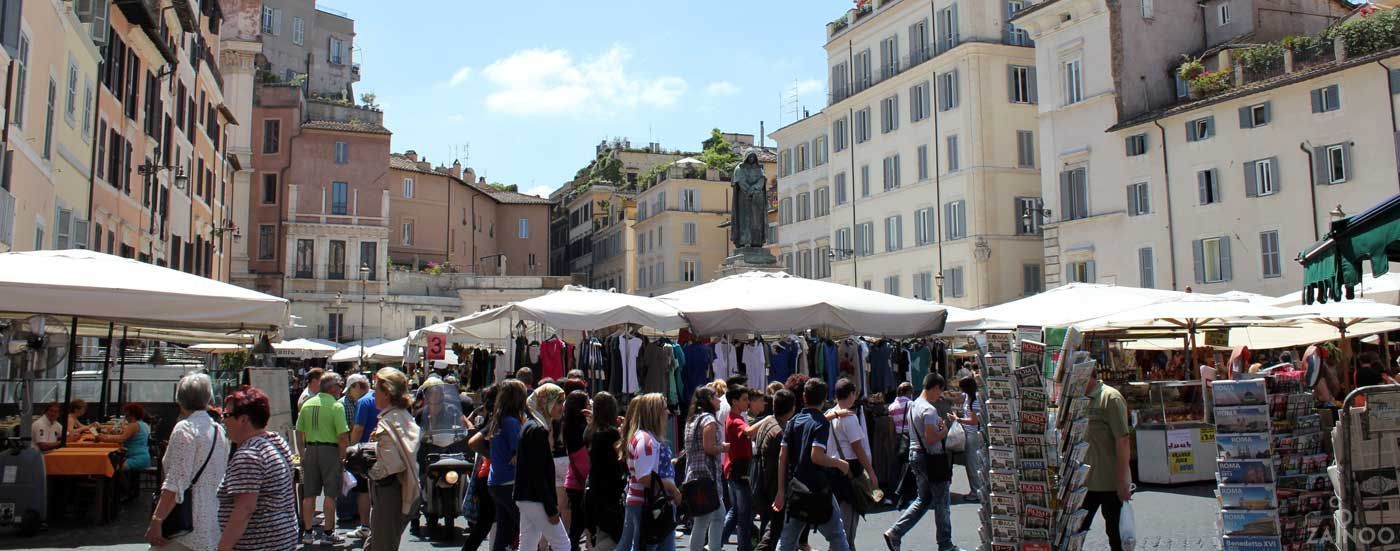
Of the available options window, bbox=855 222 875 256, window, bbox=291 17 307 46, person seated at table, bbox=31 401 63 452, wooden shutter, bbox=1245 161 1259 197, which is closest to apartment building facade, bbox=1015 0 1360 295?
wooden shutter, bbox=1245 161 1259 197

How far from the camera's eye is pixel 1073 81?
36.6 m

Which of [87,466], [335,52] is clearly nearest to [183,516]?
[87,466]

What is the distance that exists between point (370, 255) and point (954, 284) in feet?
100

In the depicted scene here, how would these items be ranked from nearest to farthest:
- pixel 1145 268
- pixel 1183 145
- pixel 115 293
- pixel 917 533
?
1. pixel 115 293
2. pixel 917 533
3. pixel 1183 145
4. pixel 1145 268

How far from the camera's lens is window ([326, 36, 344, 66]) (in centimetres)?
7150

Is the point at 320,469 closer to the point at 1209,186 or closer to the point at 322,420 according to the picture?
the point at 322,420

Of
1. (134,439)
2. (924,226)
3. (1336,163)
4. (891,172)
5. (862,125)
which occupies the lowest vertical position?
(134,439)

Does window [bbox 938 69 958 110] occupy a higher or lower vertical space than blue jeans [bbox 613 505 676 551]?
higher

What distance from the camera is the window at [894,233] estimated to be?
44.0 m

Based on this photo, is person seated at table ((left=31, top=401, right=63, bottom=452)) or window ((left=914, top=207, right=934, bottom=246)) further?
window ((left=914, top=207, right=934, bottom=246))

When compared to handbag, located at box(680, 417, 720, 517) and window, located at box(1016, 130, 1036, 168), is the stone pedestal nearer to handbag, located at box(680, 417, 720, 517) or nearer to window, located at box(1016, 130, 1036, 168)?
handbag, located at box(680, 417, 720, 517)

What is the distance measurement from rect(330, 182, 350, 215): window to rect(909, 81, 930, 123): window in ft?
96.9

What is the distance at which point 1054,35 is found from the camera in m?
37.5

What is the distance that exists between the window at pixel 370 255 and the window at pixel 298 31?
60.7 feet
